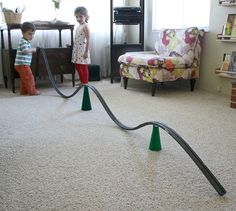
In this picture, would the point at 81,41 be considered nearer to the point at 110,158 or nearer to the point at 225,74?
the point at 225,74

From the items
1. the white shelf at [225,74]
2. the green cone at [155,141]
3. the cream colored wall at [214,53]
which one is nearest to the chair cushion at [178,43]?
the cream colored wall at [214,53]

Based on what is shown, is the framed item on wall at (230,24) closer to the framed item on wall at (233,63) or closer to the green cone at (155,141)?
the framed item on wall at (233,63)

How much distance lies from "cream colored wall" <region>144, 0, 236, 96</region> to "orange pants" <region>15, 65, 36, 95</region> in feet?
7.01

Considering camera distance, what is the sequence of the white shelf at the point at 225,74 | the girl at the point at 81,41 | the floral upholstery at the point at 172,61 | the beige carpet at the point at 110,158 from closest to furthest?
the beige carpet at the point at 110,158 → the white shelf at the point at 225,74 → the floral upholstery at the point at 172,61 → the girl at the point at 81,41

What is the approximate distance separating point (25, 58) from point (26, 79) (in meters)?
0.25

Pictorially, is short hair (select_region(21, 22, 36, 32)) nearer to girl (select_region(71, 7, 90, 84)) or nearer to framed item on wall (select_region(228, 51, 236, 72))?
girl (select_region(71, 7, 90, 84))

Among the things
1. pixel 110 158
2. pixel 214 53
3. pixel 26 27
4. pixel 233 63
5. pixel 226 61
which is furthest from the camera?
pixel 214 53

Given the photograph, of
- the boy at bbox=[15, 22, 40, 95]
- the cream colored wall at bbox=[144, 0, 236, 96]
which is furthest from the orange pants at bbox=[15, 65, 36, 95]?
the cream colored wall at bbox=[144, 0, 236, 96]

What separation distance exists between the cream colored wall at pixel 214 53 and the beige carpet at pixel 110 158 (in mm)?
661

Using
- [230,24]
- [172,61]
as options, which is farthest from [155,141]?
[230,24]

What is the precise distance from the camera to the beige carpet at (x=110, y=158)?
4.96 feet

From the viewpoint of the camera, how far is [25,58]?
152 inches

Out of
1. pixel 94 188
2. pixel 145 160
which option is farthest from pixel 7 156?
pixel 145 160

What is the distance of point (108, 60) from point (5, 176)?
367 centimetres
